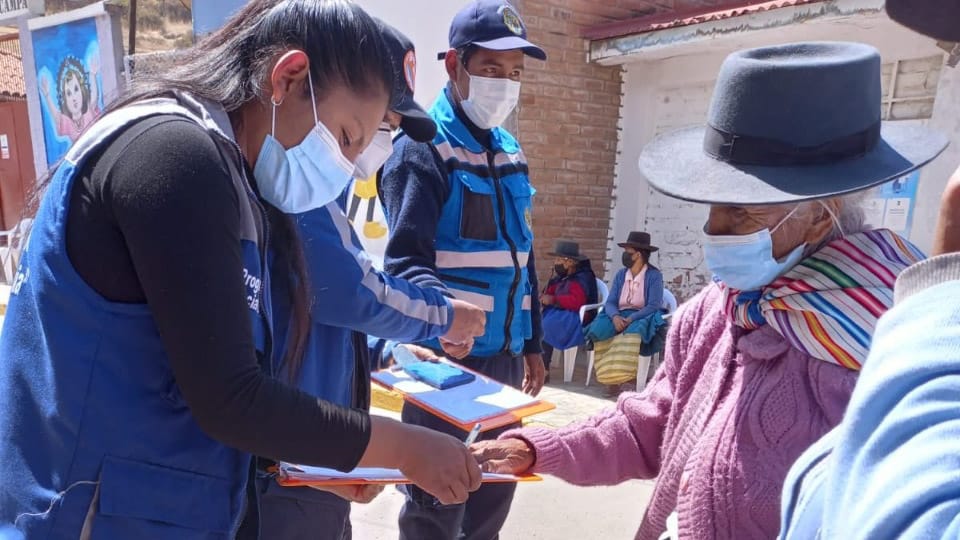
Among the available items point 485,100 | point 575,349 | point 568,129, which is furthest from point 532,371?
point 568,129

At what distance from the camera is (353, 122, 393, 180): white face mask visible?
70.7 inches

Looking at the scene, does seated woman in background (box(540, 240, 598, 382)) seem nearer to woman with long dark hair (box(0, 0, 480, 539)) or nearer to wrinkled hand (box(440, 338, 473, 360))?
wrinkled hand (box(440, 338, 473, 360))

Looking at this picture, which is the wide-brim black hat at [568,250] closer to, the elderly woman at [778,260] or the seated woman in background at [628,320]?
the seated woman in background at [628,320]

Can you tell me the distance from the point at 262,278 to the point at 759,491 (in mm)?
973

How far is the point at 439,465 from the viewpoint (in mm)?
1313

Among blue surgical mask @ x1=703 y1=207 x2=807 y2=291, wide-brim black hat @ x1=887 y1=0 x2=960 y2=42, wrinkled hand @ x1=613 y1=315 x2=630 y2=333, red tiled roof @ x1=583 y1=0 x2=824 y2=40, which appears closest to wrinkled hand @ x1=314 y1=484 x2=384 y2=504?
blue surgical mask @ x1=703 y1=207 x2=807 y2=291

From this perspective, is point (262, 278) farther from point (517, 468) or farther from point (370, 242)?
point (370, 242)

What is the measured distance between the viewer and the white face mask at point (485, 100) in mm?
2525

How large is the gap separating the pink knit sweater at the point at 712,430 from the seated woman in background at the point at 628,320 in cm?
367

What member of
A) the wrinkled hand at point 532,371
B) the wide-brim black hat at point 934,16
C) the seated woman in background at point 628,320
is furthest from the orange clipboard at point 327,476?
the seated woman in background at point 628,320

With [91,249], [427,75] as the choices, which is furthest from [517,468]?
[427,75]

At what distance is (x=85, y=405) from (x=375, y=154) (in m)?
1.00

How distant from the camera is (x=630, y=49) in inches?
231

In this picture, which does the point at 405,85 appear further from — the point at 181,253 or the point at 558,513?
the point at 558,513
